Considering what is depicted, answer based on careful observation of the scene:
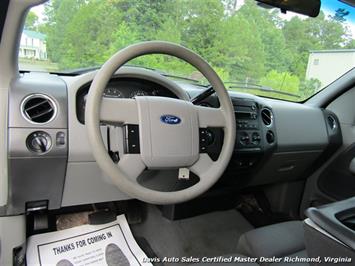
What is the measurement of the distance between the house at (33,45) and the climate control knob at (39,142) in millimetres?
291

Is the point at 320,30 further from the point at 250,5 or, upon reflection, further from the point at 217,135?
the point at 217,135

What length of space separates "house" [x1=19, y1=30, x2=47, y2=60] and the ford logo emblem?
0.54m

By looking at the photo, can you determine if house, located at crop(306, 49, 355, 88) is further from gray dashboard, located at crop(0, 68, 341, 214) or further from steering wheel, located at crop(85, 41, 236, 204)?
steering wheel, located at crop(85, 41, 236, 204)

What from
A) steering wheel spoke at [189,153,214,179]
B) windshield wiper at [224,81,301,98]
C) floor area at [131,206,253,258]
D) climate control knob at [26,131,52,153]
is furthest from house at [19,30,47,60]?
floor area at [131,206,253,258]

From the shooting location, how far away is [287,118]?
1.96 metres

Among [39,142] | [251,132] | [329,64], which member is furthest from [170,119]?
[329,64]

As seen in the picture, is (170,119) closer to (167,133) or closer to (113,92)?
(167,133)

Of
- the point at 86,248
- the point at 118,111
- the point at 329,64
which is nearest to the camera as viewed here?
the point at 118,111

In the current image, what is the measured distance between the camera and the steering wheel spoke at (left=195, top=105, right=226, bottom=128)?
4.04 ft

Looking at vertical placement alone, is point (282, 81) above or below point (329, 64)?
below

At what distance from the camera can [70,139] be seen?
1.23m

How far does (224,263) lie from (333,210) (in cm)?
37

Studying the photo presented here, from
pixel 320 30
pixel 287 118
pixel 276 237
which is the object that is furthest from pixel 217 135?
pixel 320 30

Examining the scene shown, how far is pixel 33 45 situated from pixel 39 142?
14.6 inches
